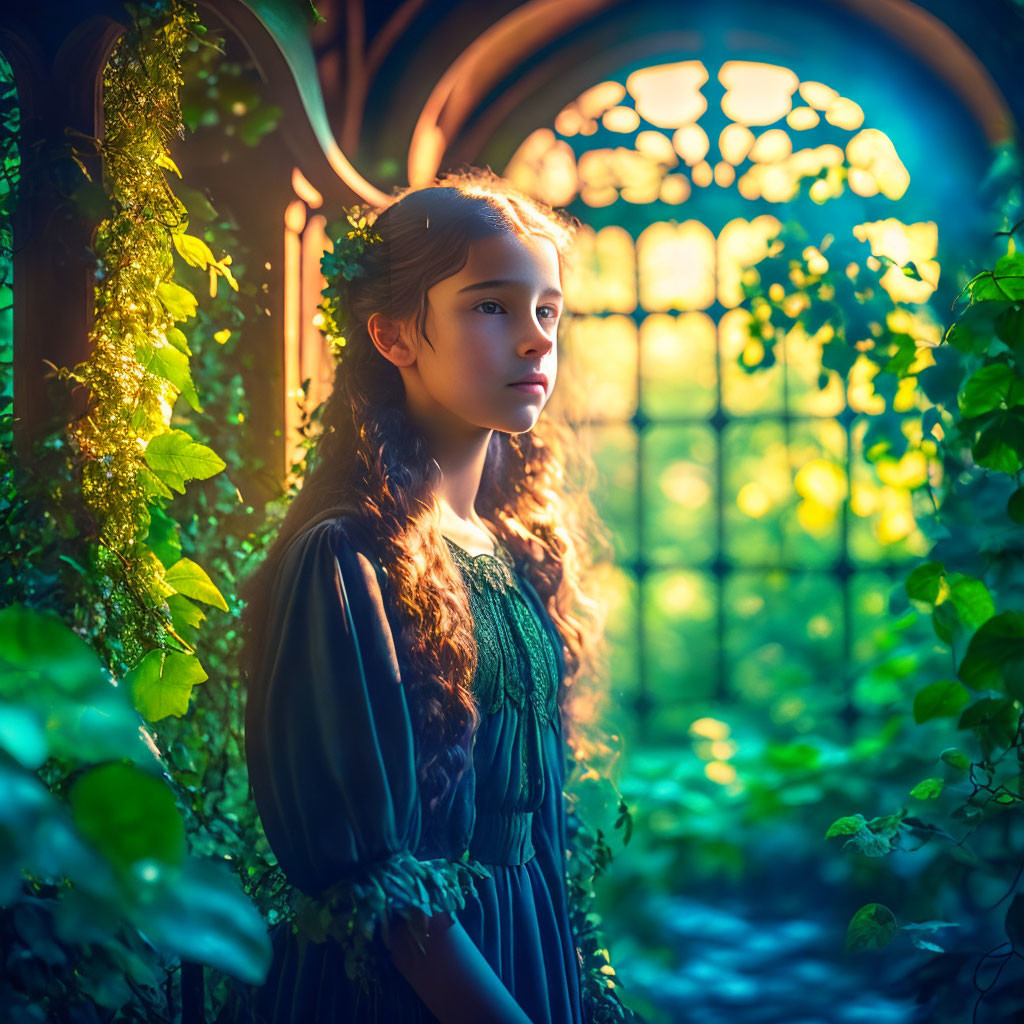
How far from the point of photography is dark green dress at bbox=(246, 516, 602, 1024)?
699 mm

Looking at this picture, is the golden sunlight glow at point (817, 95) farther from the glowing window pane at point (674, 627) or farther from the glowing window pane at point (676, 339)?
the glowing window pane at point (674, 627)

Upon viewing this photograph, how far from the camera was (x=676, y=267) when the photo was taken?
8.25 feet

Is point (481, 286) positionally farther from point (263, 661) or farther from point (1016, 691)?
point (1016, 691)

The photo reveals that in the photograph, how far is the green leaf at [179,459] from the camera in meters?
0.80

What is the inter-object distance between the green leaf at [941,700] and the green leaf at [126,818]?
78 cm

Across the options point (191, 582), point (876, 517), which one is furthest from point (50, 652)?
point (876, 517)

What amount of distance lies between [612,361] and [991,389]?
68.8 inches

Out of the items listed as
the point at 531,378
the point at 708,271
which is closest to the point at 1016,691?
the point at 531,378

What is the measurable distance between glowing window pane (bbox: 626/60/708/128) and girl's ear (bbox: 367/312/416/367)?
1777 mm

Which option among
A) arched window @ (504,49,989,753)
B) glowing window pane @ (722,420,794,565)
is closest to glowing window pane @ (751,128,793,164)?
arched window @ (504,49,989,753)

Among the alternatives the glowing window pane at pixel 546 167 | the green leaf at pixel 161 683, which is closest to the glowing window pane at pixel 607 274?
the glowing window pane at pixel 546 167

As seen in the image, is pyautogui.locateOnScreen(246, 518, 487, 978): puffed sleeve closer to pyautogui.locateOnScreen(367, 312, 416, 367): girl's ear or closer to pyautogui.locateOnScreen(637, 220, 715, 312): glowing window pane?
pyautogui.locateOnScreen(367, 312, 416, 367): girl's ear

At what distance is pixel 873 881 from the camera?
6.93 feet

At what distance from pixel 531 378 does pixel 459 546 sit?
174mm
